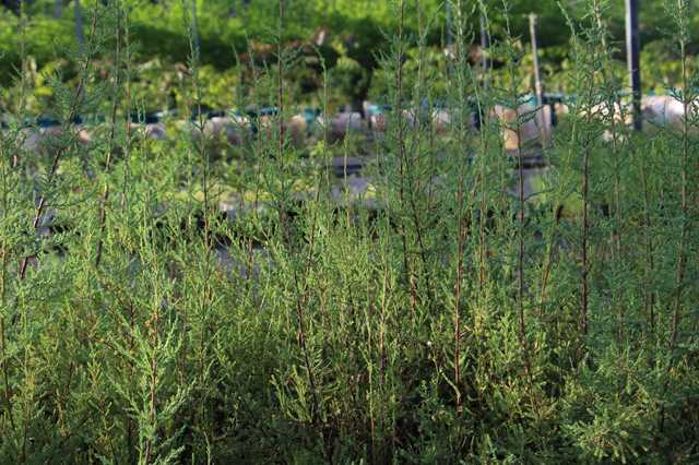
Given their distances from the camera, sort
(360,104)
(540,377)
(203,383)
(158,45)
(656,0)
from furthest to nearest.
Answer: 1. (656,0)
2. (158,45)
3. (360,104)
4. (540,377)
5. (203,383)

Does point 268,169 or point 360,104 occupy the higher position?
point 268,169

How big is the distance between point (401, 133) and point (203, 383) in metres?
0.86

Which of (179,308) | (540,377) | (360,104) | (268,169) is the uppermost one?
(268,169)

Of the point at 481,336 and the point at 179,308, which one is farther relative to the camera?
the point at 481,336

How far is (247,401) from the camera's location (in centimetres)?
290

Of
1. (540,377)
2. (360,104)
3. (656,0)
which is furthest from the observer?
(656,0)

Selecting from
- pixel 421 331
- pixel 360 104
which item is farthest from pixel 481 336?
pixel 360 104

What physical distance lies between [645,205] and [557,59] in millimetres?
25039

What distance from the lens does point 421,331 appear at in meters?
3.26

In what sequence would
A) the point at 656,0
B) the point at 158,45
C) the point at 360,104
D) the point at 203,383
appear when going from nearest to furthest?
the point at 203,383
the point at 360,104
the point at 158,45
the point at 656,0

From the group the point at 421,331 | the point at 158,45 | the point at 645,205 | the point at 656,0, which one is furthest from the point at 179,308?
the point at 656,0

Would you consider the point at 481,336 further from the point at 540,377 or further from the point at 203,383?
the point at 203,383

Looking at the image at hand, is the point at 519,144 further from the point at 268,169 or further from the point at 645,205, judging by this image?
the point at 268,169

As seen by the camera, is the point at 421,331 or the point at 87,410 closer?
the point at 87,410
